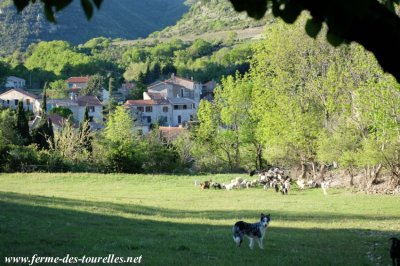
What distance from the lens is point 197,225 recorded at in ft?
52.4

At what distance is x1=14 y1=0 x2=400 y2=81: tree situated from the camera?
2418 millimetres

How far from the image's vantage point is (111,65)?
448ft

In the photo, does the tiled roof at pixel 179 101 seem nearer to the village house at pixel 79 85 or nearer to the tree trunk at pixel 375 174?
the village house at pixel 79 85

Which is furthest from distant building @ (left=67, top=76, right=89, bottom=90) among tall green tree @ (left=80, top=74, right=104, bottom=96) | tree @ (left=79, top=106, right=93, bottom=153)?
tree @ (left=79, top=106, right=93, bottom=153)

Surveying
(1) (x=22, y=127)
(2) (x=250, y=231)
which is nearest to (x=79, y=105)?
(1) (x=22, y=127)

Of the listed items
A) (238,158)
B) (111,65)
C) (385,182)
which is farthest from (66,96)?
(385,182)

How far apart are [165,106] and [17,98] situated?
2484cm

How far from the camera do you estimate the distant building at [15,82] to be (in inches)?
4258

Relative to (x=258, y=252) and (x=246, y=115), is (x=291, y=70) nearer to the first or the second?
(x=246, y=115)

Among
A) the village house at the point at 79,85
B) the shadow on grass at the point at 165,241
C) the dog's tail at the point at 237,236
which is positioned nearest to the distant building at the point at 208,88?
the village house at the point at 79,85

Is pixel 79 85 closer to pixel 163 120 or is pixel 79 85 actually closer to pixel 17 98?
pixel 17 98

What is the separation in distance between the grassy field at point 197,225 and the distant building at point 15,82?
3295 inches

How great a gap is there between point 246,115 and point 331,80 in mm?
12671

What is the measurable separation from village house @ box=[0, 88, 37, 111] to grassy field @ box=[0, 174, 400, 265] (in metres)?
64.8
